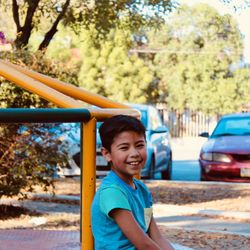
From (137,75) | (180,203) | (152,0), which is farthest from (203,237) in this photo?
(137,75)

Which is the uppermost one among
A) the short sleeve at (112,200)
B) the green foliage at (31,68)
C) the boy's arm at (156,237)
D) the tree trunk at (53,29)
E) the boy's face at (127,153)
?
the tree trunk at (53,29)

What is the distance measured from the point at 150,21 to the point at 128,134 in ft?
35.6

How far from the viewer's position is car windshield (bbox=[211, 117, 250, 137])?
14.3m

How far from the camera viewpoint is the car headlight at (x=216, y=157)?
13.4m

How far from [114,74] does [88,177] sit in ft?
115

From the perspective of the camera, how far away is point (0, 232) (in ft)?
22.9

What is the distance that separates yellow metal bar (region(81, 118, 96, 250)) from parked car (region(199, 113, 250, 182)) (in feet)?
31.6

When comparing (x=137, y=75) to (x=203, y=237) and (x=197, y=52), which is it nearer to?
(x=197, y=52)

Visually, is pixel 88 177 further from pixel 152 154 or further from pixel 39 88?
pixel 152 154

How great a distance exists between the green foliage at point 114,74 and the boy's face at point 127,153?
3512 cm

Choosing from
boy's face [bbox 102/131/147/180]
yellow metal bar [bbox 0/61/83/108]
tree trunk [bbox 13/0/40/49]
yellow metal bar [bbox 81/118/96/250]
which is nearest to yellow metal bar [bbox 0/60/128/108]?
yellow metal bar [bbox 0/61/83/108]

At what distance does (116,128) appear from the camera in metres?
3.33

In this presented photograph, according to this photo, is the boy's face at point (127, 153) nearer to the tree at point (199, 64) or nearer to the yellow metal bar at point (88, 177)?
the yellow metal bar at point (88, 177)

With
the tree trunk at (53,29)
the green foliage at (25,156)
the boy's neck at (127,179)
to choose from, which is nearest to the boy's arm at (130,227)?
the boy's neck at (127,179)
